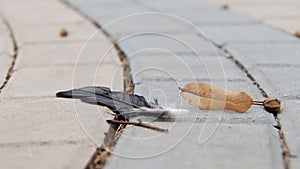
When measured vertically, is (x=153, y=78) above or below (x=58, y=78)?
above

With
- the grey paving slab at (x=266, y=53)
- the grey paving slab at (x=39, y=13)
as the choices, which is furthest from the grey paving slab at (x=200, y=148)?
the grey paving slab at (x=39, y=13)

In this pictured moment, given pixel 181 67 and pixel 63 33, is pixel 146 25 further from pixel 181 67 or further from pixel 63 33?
pixel 181 67

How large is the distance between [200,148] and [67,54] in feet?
3.82

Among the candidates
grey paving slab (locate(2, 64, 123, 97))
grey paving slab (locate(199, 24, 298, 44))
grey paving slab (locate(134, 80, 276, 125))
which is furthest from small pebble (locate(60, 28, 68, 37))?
grey paving slab (locate(134, 80, 276, 125))

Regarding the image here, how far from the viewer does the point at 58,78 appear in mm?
1920

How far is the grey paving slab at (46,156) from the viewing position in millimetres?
1224

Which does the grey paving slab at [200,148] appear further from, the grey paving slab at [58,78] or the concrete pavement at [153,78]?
the grey paving slab at [58,78]

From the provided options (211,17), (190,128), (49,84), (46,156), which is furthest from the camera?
(211,17)

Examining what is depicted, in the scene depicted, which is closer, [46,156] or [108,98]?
[46,156]

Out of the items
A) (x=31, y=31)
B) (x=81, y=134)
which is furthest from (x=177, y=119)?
(x=31, y=31)

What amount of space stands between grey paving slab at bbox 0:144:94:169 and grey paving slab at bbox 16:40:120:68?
849 mm

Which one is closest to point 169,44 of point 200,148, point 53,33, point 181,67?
point 181,67

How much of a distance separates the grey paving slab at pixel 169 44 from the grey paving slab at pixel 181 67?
0.23ft

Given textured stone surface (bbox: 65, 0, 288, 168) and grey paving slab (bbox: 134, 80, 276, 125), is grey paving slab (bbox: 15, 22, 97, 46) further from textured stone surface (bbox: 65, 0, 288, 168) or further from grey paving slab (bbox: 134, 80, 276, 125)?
grey paving slab (bbox: 134, 80, 276, 125)
